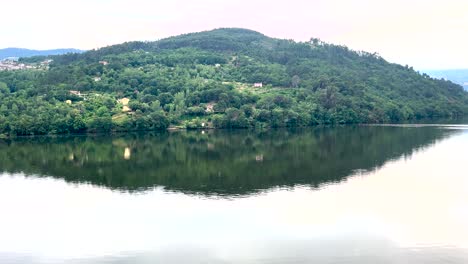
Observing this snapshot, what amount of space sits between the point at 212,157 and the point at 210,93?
32341 mm

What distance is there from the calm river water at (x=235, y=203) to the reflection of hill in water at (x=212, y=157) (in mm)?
175

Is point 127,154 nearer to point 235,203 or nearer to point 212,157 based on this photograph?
point 212,157

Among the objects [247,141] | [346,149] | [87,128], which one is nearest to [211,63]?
[87,128]

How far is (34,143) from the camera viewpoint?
184 ft

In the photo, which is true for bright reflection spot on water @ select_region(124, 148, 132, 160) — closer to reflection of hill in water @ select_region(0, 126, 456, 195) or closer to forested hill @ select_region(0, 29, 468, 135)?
reflection of hill in water @ select_region(0, 126, 456, 195)

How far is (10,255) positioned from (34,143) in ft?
119

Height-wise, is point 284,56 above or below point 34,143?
above

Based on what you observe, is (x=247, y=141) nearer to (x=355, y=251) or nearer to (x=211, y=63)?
(x=355, y=251)

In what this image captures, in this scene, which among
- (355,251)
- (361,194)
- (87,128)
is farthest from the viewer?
(87,128)

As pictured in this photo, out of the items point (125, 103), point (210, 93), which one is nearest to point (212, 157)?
point (210, 93)

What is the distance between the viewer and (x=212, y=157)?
45.9 meters

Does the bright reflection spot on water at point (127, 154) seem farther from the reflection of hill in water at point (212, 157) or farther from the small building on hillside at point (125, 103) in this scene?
the small building on hillside at point (125, 103)

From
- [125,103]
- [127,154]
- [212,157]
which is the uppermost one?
[125,103]

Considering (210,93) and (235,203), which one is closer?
(235,203)
